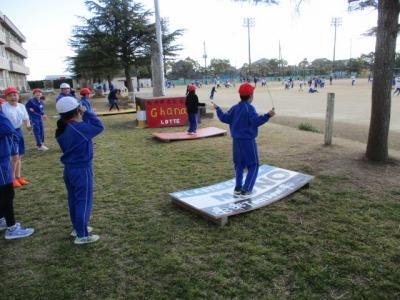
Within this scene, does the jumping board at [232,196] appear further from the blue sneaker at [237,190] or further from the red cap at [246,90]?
the red cap at [246,90]

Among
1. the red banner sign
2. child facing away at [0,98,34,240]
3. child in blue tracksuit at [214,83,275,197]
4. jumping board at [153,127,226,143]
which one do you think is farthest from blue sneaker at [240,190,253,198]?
the red banner sign

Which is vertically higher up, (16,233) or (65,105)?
(65,105)

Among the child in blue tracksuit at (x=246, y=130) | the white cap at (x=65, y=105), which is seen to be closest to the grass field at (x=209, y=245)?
the child in blue tracksuit at (x=246, y=130)

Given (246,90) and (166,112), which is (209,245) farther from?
(166,112)

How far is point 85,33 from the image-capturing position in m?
29.2

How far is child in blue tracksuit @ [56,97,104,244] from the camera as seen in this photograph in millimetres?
3514

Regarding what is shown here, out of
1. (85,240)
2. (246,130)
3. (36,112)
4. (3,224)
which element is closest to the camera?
(85,240)

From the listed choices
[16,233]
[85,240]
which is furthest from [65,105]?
[16,233]

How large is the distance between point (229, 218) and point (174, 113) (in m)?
9.07

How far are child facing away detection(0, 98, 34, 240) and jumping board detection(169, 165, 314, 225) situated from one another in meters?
2.09

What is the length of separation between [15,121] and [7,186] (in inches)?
116

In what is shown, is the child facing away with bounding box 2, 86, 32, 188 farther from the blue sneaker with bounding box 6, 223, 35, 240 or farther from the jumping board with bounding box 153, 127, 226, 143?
the jumping board with bounding box 153, 127, 226, 143

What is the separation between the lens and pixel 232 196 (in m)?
4.90

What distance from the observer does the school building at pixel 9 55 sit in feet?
142
